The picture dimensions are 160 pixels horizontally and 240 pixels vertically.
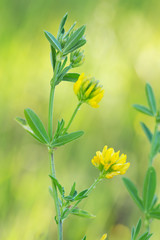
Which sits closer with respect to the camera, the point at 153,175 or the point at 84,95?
the point at 84,95

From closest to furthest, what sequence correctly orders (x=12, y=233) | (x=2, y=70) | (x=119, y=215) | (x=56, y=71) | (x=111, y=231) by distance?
(x=56, y=71) < (x=12, y=233) < (x=111, y=231) < (x=119, y=215) < (x=2, y=70)

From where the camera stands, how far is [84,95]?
0.56 m

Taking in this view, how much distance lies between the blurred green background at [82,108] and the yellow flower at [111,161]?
749mm

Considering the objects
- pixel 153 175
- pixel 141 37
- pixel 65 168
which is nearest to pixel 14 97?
pixel 65 168

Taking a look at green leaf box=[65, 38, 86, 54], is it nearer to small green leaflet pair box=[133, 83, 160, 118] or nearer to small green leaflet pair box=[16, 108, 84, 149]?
small green leaflet pair box=[16, 108, 84, 149]

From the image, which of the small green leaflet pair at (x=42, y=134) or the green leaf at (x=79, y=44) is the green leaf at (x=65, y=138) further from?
the green leaf at (x=79, y=44)

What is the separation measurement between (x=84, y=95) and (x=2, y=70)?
51.1 inches

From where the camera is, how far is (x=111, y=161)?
51cm

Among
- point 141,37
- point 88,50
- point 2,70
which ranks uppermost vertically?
point 141,37

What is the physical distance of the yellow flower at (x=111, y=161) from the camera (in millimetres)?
512

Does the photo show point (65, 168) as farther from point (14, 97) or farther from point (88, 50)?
point (88, 50)

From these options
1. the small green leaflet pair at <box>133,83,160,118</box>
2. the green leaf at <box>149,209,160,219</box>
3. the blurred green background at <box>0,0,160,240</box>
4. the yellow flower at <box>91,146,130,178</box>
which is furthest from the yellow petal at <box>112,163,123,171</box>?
the blurred green background at <box>0,0,160,240</box>

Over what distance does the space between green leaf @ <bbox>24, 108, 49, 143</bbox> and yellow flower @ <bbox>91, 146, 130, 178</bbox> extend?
8cm

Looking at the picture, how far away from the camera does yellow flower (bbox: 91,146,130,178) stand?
0.51 m
